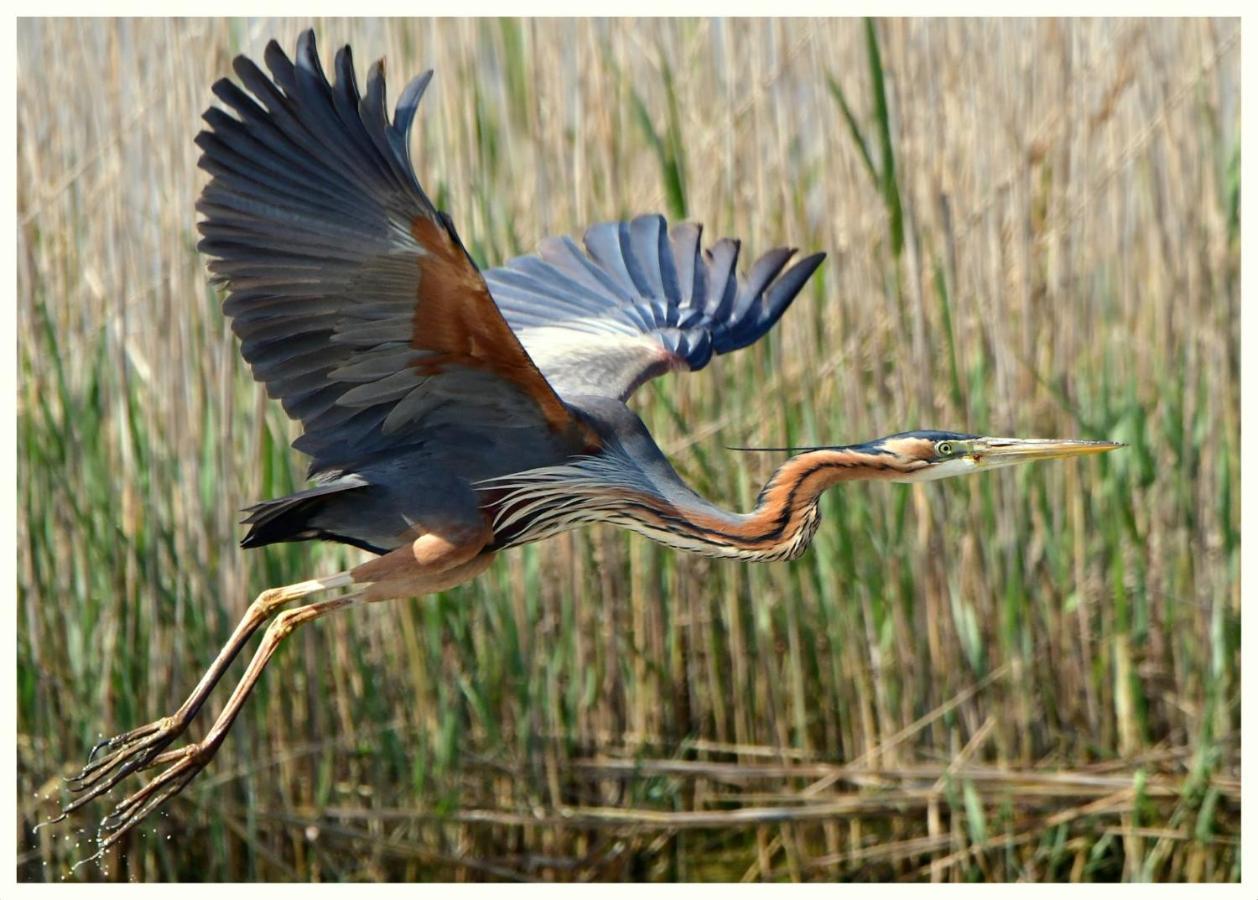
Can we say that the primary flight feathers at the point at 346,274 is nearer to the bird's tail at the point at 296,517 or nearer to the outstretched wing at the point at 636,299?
the bird's tail at the point at 296,517

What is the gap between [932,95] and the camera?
377 cm

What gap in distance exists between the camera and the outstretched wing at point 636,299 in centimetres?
335

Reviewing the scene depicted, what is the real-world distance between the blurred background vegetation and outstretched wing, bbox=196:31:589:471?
923mm

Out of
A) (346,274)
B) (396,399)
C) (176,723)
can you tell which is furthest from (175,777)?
(346,274)

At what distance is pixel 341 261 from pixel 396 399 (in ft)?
1.11

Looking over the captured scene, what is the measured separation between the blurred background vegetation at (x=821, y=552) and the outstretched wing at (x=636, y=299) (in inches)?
4.8

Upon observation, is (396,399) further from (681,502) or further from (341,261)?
(681,502)

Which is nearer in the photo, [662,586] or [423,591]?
[423,591]

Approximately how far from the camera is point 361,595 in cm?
277

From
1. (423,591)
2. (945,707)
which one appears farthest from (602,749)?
(423,591)

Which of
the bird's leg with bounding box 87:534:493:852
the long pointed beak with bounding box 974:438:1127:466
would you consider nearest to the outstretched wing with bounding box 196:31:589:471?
the bird's leg with bounding box 87:534:493:852

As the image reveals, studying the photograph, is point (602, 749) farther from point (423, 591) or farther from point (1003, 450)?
point (1003, 450)

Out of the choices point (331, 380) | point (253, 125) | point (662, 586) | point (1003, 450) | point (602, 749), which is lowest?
point (602, 749)

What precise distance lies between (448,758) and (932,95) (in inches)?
71.0
